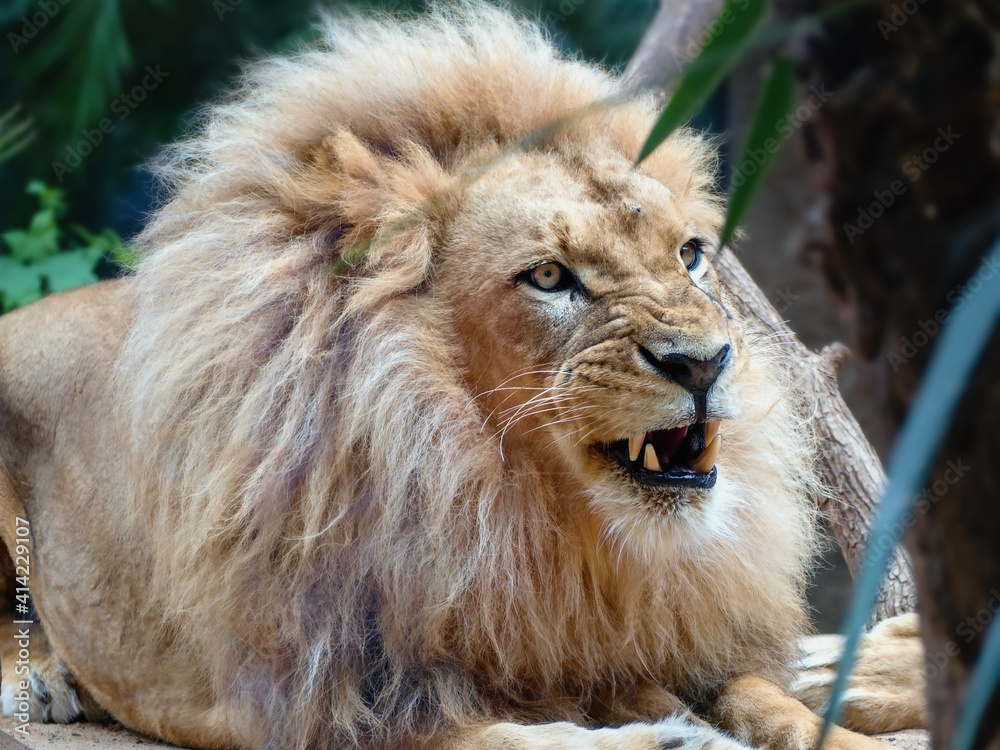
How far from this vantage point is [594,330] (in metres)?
2.02

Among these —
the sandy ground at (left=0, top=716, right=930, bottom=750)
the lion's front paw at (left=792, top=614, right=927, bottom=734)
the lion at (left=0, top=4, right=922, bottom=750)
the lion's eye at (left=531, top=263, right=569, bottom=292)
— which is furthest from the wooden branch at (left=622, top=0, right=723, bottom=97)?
the sandy ground at (left=0, top=716, right=930, bottom=750)

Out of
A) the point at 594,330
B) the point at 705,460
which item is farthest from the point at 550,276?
the point at 705,460

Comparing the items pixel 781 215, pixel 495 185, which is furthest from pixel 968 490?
pixel 781 215

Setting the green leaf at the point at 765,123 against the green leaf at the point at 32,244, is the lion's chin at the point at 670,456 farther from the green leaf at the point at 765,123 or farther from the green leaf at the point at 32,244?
the green leaf at the point at 32,244

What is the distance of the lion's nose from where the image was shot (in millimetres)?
1895

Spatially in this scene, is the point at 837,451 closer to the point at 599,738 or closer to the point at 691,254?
the point at 691,254

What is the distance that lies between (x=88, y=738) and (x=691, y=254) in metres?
1.93

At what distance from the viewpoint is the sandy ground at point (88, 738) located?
2.46 m

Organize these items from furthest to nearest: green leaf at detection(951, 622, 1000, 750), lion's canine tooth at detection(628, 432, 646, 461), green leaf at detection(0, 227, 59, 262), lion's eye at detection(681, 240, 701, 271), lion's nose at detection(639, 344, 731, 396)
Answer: green leaf at detection(0, 227, 59, 262), lion's eye at detection(681, 240, 701, 271), lion's canine tooth at detection(628, 432, 646, 461), lion's nose at detection(639, 344, 731, 396), green leaf at detection(951, 622, 1000, 750)

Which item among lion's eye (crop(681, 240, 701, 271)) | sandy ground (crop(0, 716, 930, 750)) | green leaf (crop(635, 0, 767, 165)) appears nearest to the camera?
green leaf (crop(635, 0, 767, 165))

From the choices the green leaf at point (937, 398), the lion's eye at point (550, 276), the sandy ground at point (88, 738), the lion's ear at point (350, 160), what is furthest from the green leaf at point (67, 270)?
the green leaf at point (937, 398)

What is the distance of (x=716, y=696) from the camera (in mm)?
2312

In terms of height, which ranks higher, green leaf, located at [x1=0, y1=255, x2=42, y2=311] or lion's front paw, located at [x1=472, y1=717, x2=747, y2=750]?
lion's front paw, located at [x1=472, y1=717, x2=747, y2=750]

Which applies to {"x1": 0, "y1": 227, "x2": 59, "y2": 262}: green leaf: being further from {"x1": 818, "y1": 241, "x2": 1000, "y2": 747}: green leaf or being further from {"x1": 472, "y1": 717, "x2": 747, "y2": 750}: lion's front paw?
{"x1": 818, "y1": 241, "x2": 1000, "y2": 747}: green leaf
